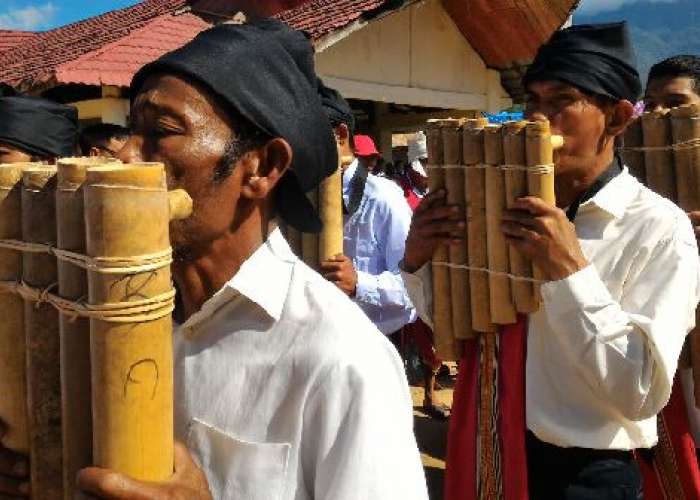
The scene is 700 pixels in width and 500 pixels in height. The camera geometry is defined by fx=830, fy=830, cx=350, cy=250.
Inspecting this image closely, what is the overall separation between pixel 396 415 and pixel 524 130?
3.69 ft

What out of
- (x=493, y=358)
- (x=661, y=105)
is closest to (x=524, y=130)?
(x=493, y=358)

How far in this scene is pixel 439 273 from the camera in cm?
257

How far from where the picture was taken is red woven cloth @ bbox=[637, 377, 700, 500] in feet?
8.82

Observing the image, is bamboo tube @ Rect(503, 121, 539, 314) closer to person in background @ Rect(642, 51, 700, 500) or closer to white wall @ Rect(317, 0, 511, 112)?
person in background @ Rect(642, 51, 700, 500)

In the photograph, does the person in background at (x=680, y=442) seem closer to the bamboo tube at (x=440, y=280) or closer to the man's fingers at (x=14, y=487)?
the bamboo tube at (x=440, y=280)

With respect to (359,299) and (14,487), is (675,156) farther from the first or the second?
(14,487)

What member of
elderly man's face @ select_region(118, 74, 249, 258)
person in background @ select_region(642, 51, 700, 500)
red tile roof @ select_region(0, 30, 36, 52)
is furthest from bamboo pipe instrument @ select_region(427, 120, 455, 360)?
red tile roof @ select_region(0, 30, 36, 52)

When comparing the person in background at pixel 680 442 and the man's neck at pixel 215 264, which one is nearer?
the man's neck at pixel 215 264

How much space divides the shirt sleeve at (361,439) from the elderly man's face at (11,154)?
2643mm

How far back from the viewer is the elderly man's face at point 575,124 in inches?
96.0

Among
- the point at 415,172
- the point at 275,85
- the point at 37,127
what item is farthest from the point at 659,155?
the point at 415,172

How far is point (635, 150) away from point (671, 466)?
44.8 inches

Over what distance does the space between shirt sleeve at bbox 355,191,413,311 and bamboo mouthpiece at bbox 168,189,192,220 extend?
91.3 inches

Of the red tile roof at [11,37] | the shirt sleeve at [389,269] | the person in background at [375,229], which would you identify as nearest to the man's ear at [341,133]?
the person in background at [375,229]
